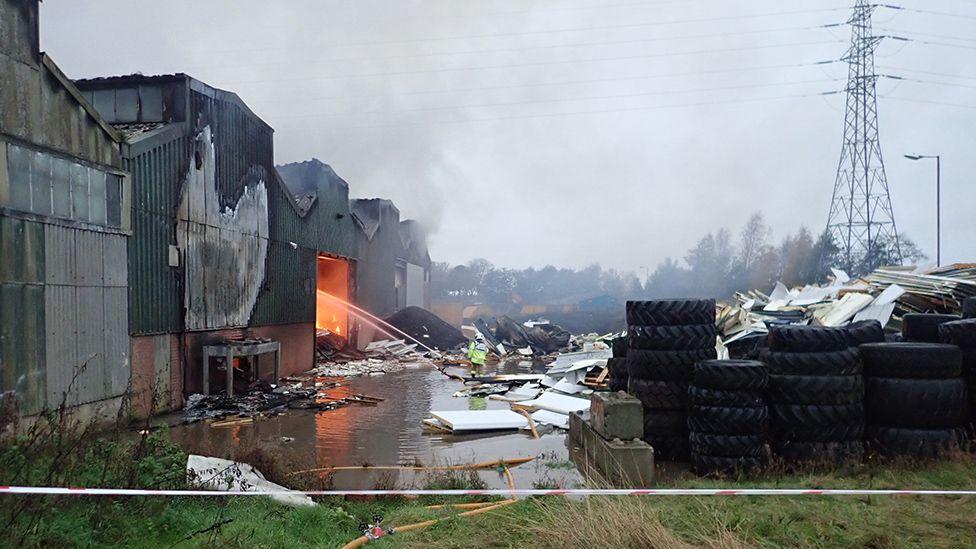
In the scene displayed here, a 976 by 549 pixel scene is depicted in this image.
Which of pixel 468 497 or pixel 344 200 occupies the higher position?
pixel 344 200

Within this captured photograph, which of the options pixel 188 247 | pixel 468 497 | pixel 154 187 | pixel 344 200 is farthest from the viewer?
pixel 344 200

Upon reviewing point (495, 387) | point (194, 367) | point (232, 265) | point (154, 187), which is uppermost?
point (154, 187)

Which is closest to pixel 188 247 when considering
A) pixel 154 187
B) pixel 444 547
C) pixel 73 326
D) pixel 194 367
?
pixel 154 187

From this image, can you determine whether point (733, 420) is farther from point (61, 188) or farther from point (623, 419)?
point (61, 188)

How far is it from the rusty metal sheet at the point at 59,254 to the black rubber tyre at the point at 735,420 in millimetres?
9601

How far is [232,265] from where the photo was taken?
14.2 meters

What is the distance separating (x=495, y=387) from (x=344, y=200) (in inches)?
430

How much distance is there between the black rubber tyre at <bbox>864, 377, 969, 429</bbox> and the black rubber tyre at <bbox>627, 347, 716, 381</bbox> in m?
1.96

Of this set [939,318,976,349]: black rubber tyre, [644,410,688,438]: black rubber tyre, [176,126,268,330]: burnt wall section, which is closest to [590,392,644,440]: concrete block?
[644,410,688,438]: black rubber tyre

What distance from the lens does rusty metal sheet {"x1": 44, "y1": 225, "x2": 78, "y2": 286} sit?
28.5ft

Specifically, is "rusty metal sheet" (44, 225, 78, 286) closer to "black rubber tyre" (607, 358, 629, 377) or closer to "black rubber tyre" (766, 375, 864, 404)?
"black rubber tyre" (607, 358, 629, 377)

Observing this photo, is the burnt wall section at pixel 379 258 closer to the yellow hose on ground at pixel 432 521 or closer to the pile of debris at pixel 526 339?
the pile of debris at pixel 526 339

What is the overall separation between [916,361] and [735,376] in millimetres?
2203

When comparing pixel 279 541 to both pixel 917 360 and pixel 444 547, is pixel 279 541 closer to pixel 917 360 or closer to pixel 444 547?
pixel 444 547
